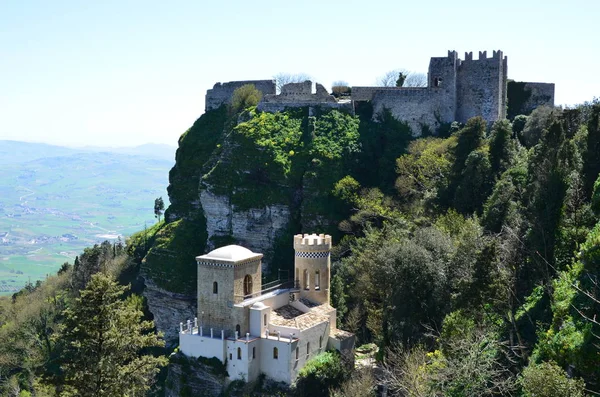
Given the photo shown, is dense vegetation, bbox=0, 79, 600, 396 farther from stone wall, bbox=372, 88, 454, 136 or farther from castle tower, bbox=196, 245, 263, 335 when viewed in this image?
castle tower, bbox=196, 245, 263, 335

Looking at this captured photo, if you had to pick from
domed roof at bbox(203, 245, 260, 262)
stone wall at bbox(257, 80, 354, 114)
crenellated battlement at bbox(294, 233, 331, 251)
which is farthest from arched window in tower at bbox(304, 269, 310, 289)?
stone wall at bbox(257, 80, 354, 114)

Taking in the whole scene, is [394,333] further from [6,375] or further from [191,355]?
[6,375]

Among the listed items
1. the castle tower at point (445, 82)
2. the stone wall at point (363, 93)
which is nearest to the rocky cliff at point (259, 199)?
the stone wall at point (363, 93)

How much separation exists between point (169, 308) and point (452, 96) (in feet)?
97.5

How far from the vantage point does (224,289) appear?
1470 inches

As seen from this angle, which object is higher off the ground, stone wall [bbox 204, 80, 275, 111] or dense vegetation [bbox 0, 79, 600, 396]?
stone wall [bbox 204, 80, 275, 111]

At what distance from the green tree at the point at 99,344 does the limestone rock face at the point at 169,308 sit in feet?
103

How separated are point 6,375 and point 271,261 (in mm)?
26842

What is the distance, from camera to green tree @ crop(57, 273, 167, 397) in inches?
973

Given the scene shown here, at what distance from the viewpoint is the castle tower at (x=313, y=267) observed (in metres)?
40.6

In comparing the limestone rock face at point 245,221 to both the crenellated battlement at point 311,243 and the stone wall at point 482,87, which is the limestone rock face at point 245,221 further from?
the stone wall at point 482,87

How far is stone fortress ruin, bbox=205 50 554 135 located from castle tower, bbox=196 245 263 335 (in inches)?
1071

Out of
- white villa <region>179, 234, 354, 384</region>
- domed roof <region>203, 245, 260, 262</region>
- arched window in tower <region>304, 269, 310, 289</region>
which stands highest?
domed roof <region>203, 245, 260, 262</region>

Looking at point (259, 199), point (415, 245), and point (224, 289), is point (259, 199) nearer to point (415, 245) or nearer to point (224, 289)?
point (224, 289)
